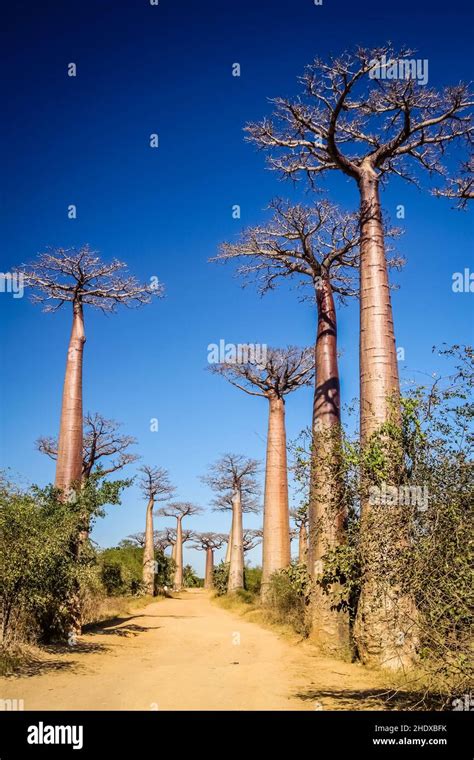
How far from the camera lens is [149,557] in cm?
2264

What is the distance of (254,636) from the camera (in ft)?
30.1

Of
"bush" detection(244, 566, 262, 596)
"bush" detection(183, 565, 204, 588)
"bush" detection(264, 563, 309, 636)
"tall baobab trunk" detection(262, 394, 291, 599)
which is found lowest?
"bush" detection(183, 565, 204, 588)

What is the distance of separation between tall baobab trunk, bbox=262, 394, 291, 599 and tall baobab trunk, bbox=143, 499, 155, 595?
8532mm

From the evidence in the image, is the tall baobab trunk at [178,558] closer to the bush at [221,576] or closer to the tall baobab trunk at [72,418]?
the bush at [221,576]

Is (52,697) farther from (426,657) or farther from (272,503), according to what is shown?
(272,503)

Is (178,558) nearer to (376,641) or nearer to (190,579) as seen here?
(190,579)

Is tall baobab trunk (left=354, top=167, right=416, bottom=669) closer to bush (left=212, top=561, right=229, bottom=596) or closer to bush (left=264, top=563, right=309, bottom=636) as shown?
bush (left=264, top=563, right=309, bottom=636)

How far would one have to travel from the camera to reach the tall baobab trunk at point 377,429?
393cm

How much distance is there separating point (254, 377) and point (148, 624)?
228 inches

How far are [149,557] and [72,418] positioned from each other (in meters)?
14.7

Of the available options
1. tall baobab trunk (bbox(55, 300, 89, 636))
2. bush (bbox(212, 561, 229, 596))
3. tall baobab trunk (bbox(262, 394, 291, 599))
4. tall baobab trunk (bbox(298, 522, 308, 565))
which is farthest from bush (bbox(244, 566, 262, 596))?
tall baobab trunk (bbox(55, 300, 89, 636))

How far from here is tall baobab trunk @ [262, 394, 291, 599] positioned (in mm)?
13133
